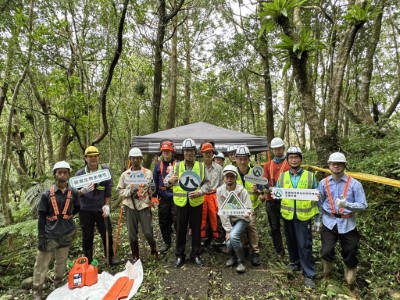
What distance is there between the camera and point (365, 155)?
23.0 ft

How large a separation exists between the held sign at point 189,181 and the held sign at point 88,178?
1.17 metres

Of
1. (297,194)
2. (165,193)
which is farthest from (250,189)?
(165,193)

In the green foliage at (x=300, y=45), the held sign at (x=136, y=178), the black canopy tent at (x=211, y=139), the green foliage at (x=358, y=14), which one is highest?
the green foliage at (x=358, y=14)

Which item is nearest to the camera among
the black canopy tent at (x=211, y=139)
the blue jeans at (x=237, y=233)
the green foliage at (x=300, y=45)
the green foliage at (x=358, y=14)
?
the blue jeans at (x=237, y=233)

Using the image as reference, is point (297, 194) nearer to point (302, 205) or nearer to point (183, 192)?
point (302, 205)

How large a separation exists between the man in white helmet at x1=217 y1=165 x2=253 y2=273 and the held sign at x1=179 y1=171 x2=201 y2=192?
400 mm

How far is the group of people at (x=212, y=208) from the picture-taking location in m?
3.41

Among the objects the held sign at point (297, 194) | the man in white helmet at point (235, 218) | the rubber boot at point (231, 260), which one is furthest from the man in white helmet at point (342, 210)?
the rubber boot at point (231, 260)

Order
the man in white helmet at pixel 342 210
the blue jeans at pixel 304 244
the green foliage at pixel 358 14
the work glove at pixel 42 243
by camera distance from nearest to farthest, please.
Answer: the man in white helmet at pixel 342 210
the work glove at pixel 42 243
the blue jeans at pixel 304 244
the green foliage at pixel 358 14

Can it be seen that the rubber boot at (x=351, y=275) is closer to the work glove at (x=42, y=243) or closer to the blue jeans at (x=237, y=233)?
the blue jeans at (x=237, y=233)

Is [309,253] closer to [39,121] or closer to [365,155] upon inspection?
[365,155]

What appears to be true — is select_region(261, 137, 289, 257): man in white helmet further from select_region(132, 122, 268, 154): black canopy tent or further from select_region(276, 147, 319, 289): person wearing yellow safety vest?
select_region(132, 122, 268, 154): black canopy tent

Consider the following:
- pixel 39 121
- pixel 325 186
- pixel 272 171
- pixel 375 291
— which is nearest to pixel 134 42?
pixel 39 121

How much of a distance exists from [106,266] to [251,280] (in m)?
2.47
